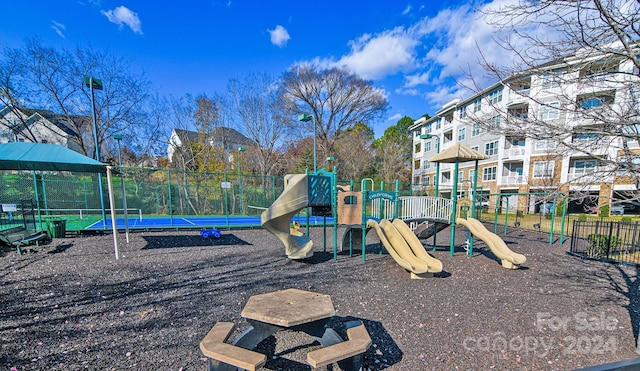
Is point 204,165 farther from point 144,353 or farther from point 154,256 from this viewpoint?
point 144,353

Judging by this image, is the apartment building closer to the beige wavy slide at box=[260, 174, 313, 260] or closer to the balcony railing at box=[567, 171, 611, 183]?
the balcony railing at box=[567, 171, 611, 183]

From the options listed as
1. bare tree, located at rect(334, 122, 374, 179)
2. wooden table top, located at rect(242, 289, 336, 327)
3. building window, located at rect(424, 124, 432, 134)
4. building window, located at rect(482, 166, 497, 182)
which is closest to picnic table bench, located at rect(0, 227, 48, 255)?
wooden table top, located at rect(242, 289, 336, 327)

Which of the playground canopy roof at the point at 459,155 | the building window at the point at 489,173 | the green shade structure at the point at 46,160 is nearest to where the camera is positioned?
the green shade structure at the point at 46,160

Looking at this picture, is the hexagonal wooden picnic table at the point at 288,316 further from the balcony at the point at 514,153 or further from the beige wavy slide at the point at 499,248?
the balcony at the point at 514,153

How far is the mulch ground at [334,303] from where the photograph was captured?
270 cm

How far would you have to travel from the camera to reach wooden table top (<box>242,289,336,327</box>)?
2246 mm

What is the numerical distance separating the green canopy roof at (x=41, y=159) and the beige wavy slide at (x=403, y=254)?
24.7 ft

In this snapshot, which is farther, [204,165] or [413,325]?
[204,165]

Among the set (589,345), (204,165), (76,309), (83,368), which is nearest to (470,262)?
(589,345)

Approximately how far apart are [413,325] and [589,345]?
198 centimetres

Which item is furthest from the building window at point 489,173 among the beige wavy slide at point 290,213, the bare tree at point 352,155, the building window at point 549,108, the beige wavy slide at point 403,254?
the beige wavy slide at point 290,213

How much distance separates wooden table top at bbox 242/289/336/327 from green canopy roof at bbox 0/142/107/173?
665 cm

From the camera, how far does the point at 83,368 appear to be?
97.5 inches

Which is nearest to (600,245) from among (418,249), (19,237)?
(418,249)
